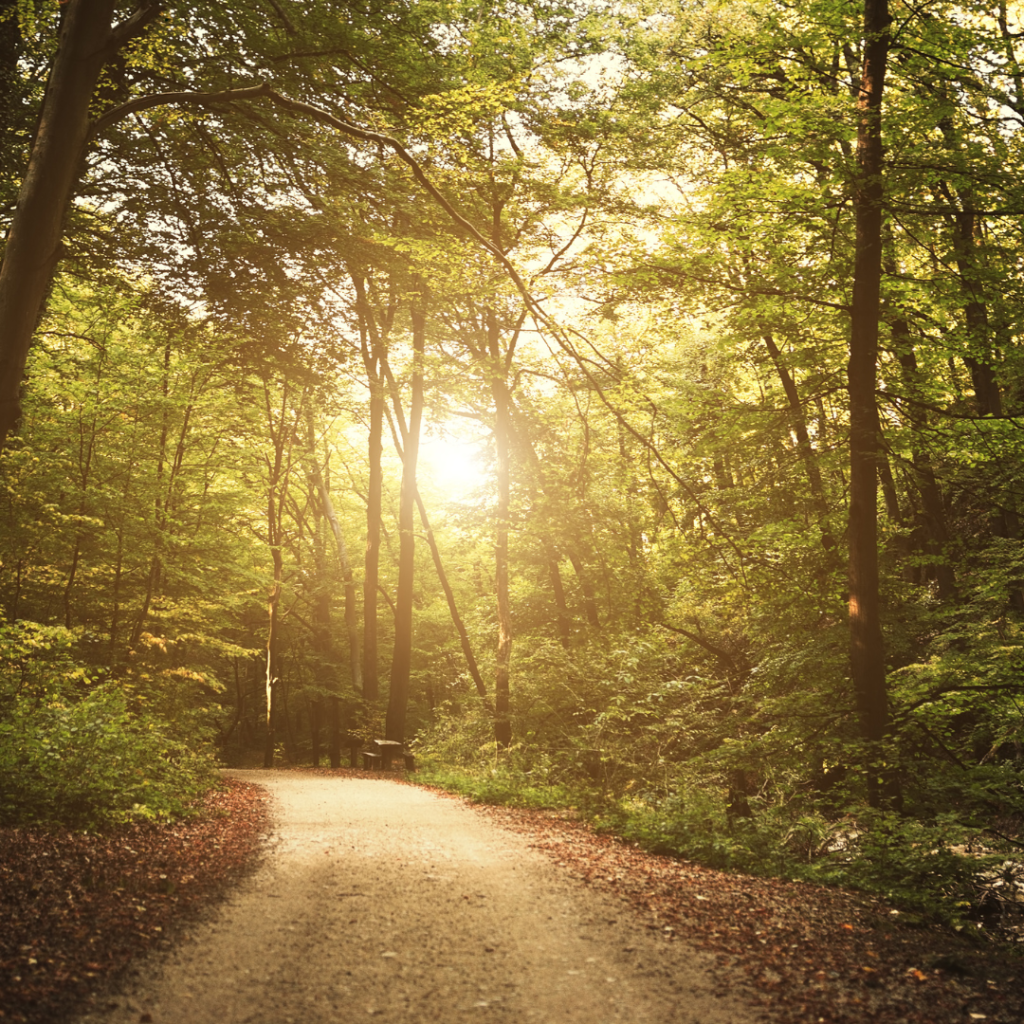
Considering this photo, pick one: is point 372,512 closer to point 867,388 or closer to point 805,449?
point 805,449

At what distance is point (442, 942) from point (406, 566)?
1488cm

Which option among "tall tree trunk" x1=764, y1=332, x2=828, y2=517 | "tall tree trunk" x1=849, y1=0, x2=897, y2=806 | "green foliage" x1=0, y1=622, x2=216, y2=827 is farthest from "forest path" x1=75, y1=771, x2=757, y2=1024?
"tall tree trunk" x1=764, y1=332, x2=828, y2=517

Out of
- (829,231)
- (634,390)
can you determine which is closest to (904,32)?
(829,231)

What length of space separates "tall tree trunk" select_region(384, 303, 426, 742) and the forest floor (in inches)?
462

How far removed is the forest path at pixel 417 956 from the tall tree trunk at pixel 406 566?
12124 mm

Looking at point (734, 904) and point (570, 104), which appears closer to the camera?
point (734, 904)

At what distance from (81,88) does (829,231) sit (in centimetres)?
909

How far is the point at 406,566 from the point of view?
62.8 ft

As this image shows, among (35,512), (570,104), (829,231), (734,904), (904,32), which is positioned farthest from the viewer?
(35,512)

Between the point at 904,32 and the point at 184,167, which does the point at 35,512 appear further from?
the point at 904,32

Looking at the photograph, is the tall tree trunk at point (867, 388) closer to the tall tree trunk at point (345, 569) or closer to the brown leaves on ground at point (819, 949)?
the brown leaves on ground at point (819, 949)

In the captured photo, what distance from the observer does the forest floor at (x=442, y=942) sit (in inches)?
145

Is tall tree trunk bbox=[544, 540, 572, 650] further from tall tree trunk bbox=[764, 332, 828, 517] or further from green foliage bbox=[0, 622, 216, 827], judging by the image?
green foliage bbox=[0, 622, 216, 827]

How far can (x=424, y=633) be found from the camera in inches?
1224
